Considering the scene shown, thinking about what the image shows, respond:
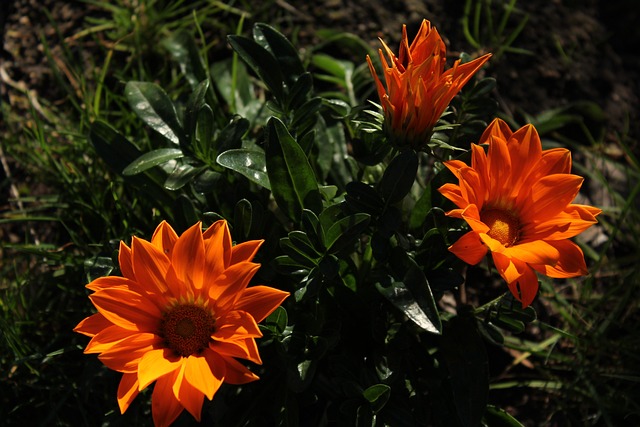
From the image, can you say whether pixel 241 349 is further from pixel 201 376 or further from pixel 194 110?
pixel 194 110

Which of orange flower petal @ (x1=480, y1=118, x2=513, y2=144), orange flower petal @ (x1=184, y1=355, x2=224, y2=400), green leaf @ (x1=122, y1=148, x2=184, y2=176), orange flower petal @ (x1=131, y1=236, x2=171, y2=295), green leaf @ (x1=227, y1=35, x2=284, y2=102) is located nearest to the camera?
orange flower petal @ (x1=184, y1=355, x2=224, y2=400)

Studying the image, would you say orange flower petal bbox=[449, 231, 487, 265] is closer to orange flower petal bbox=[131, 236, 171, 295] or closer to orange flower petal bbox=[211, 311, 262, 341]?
orange flower petal bbox=[211, 311, 262, 341]

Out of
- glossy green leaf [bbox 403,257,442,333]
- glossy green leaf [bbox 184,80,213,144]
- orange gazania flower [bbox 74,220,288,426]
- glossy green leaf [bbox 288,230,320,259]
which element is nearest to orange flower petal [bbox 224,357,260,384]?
orange gazania flower [bbox 74,220,288,426]

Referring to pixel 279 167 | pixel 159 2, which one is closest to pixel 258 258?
pixel 279 167

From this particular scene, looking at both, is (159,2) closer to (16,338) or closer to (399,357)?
(16,338)

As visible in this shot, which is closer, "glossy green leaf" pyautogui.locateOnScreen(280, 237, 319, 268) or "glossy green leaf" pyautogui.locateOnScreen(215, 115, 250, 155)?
"glossy green leaf" pyautogui.locateOnScreen(280, 237, 319, 268)

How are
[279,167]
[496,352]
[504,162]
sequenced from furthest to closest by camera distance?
[496,352], [279,167], [504,162]

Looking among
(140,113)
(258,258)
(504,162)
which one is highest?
(504,162)

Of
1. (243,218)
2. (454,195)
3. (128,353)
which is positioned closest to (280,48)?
(243,218)
